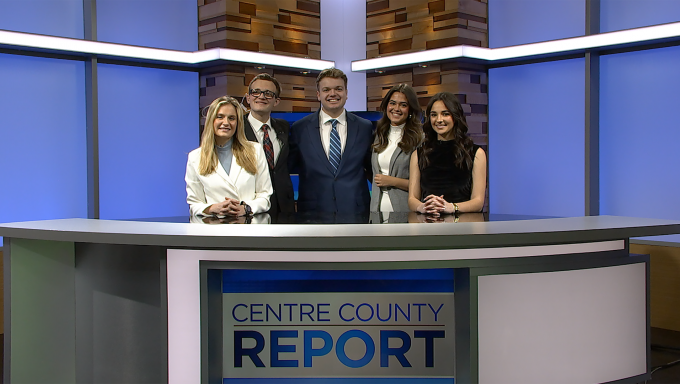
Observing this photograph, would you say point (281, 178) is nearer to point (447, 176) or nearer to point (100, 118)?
point (447, 176)

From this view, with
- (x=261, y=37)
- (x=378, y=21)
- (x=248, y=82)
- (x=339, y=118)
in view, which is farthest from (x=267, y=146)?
(x=378, y=21)

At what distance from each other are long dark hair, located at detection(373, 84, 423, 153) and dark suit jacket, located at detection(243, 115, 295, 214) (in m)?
0.52

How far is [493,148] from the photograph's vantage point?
545 centimetres

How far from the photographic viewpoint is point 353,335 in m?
2.26

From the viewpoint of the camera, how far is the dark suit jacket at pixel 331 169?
11.1ft

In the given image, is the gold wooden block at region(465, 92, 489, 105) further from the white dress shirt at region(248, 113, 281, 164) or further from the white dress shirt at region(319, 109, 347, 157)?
the white dress shirt at region(248, 113, 281, 164)

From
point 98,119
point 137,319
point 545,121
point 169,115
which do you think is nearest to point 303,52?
point 169,115

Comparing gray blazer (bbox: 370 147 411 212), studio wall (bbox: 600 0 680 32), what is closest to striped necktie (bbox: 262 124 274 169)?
gray blazer (bbox: 370 147 411 212)

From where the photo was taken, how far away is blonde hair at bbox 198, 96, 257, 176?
116 inches

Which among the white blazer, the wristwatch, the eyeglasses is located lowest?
the wristwatch

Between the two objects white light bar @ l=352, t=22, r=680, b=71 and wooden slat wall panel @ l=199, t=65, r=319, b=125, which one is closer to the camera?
white light bar @ l=352, t=22, r=680, b=71

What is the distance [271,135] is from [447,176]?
Result: 3.46 ft

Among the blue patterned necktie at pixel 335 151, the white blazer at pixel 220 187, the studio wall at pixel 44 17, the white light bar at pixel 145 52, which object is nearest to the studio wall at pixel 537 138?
the white light bar at pixel 145 52

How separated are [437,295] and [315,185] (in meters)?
1.34
